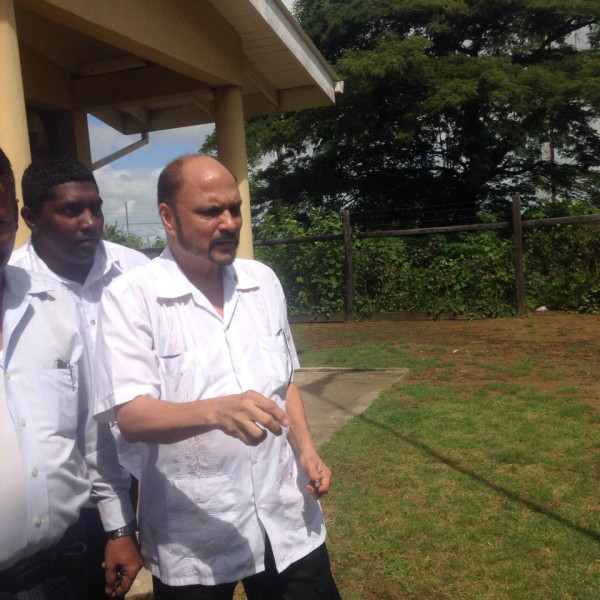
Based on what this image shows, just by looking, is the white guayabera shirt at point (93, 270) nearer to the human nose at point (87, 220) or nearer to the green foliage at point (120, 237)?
the human nose at point (87, 220)

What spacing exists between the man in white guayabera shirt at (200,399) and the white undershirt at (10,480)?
9.3 inches

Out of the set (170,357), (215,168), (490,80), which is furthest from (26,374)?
(490,80)

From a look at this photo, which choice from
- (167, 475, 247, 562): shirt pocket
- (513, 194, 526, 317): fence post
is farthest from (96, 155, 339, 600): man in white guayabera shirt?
(513, 194, 526, 317): fence post

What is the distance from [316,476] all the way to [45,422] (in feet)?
2.47

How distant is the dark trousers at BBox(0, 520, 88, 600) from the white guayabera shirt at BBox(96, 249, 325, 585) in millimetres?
197

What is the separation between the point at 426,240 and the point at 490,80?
639 cm

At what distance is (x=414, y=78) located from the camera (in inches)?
685

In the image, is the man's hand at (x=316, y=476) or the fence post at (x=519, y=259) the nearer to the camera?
the man's hand at (x=316, y=476)

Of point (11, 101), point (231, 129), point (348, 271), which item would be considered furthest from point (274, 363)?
point (348, 271)

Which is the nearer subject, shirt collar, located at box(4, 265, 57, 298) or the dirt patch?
shirt collar, located at box(4, 265, 57, 298)

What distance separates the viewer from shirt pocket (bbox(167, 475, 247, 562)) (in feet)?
5.84

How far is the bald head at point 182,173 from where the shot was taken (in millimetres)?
1883

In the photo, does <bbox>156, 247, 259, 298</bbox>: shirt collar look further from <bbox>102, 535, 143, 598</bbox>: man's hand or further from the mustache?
<bbox>102, 535, 143, 598</bbox>: man's hand


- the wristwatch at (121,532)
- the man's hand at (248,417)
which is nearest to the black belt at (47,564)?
the wristwatch at (121,532)
